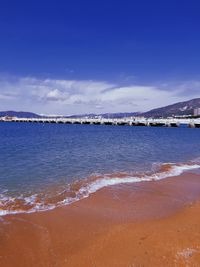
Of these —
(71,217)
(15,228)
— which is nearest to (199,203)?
(71,217)

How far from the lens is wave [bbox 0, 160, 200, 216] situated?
898 cm

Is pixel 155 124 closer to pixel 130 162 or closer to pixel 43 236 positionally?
pixel 130 162

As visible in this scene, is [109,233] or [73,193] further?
[73,193]

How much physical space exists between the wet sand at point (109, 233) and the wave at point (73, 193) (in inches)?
21.4

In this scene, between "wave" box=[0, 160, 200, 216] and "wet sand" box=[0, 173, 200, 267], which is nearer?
"wet sand" box=[0, 173, 200, 267]

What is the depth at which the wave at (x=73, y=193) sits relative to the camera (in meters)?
8.98

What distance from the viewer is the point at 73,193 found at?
423 inches

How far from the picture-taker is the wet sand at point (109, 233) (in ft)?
18.4

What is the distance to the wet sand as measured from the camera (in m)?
5.59

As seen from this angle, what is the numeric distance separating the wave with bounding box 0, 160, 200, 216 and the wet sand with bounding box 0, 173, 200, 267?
1.78 feet

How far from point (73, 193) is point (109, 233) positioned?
407cm

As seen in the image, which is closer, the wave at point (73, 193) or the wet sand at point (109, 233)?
the wet sand at point (109, 233)

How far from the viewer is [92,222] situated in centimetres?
776

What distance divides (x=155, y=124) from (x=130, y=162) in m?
72.8
